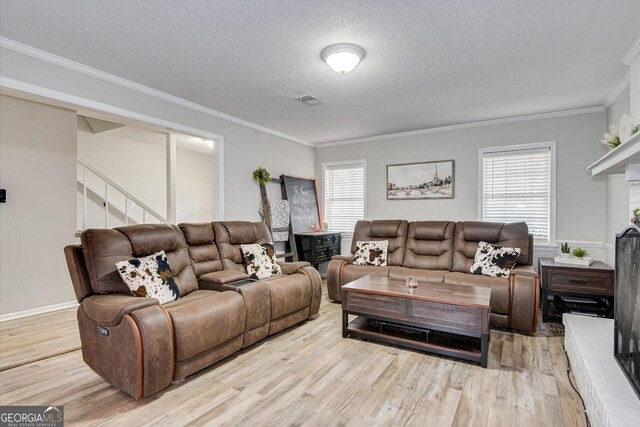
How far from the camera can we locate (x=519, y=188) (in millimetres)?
4539

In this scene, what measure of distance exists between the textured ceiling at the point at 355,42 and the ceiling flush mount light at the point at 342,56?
0.07 meters

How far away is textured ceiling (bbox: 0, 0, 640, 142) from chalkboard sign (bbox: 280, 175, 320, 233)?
172 centimetres

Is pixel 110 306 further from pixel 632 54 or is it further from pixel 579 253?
pixel 579 253

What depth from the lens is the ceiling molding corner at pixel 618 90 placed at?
3.14 m

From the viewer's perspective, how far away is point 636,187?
282 cm

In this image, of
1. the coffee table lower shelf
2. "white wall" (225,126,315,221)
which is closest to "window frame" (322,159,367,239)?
"white wall" (225,126,315,221)

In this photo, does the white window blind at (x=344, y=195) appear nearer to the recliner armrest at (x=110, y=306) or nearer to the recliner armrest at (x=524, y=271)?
the recliner armrest at (x=524, y=271)

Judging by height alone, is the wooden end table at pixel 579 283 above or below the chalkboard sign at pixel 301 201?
below

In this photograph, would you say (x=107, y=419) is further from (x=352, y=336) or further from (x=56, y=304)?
(x=56, y=304)

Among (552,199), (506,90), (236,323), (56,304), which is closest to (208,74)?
(236,323)

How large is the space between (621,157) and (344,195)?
409 cm

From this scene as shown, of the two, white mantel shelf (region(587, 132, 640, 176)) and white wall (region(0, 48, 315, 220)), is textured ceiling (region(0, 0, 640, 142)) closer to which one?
white wall (region(0, 48, 315, 220))

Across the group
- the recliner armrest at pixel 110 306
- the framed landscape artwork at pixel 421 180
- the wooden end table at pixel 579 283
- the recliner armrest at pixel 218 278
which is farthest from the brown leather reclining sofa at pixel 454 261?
the recliner armrest at pixel 110 306

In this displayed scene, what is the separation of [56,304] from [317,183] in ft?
14.1
